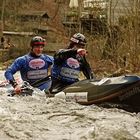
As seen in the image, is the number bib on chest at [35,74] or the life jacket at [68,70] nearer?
the life jacket at [68,70]

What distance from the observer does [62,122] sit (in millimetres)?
6547

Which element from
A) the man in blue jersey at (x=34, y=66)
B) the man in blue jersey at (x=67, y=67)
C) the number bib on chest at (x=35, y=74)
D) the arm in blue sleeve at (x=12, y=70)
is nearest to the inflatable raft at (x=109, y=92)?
the man in blue jersey at (x=67, y=67)

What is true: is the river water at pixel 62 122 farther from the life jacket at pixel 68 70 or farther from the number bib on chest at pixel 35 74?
the number bib on chest at pixel 35 74

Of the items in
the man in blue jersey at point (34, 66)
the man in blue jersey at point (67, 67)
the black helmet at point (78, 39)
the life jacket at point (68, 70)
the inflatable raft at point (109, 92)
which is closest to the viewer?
the inflatable raft at point (109, 92)

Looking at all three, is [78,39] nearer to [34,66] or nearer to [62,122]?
[34,66]

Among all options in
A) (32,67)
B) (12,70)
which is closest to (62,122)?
(12,70)

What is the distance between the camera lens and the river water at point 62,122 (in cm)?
581

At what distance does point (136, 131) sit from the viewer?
602 cm

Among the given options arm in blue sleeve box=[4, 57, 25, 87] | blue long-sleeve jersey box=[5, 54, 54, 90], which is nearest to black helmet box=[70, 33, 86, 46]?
blue long-sleeve jersey box=[5, 54, 54, 90]

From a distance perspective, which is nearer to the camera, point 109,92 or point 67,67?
point 109,92

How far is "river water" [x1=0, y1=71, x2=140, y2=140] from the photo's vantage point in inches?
229

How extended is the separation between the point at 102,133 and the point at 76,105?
1.78 metres

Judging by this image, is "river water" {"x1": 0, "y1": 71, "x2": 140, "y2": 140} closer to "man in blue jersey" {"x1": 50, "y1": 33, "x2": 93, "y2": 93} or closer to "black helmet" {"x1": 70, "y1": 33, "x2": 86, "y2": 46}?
"man in blue jersey" {"x1": 50, "y1": 33, "x2": 93, "y2": 93}

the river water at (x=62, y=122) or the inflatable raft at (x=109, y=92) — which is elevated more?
the inflatable raft at (x=109, y=92)
